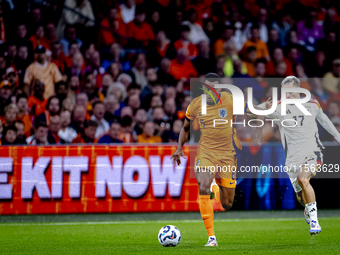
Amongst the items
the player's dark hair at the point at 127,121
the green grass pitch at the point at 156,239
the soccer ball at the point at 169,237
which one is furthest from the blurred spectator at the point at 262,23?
the soccer ball at the point at 169,237

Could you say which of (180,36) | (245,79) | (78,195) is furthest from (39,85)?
(245,79)

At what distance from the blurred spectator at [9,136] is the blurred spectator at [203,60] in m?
4.78

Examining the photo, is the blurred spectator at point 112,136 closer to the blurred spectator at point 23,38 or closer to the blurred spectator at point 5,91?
the blurred spectator at point 5,91

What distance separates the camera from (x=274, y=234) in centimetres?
885

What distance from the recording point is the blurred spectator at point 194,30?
14.2 meters

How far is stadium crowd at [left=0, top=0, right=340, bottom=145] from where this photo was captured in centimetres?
1143

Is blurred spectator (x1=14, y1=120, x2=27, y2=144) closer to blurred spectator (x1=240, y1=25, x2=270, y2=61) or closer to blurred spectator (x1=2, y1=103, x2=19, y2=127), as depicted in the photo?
blurred spectator (x1=2, y1=103, x2=19, y2=127)

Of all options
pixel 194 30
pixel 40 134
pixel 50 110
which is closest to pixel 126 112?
pixel 50 110

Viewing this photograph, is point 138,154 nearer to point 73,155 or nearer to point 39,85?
point 73,155

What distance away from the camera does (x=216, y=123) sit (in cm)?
777

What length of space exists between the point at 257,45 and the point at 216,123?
6.87 metres

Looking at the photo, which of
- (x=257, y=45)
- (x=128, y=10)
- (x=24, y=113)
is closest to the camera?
(x=24, y=113)

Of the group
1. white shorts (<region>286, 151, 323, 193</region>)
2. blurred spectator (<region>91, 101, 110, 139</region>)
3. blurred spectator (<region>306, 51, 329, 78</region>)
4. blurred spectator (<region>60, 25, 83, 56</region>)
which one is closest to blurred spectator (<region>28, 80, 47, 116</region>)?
blurred spectator (<region>91, 101, 110, 139</region>)

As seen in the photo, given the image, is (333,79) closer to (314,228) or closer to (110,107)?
(110,107)
